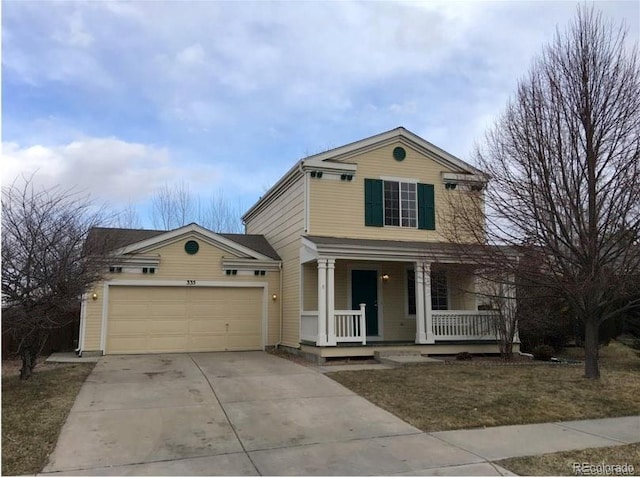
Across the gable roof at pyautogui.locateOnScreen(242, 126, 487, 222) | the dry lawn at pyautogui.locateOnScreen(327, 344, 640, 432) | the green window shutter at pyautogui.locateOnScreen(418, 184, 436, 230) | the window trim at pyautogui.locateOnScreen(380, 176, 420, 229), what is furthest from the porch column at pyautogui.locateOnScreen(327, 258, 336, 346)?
the green window shutter at pyautogui.locateOnScreen(418, 184, 436, 230)

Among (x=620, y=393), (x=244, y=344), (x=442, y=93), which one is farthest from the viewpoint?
(x=244, y=344)

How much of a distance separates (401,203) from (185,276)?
701 cm

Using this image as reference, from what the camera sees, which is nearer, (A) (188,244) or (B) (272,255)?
(A) (188,244)

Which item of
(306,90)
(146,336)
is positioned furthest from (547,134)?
(146,336)

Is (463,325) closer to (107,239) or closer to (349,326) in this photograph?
(349,326)

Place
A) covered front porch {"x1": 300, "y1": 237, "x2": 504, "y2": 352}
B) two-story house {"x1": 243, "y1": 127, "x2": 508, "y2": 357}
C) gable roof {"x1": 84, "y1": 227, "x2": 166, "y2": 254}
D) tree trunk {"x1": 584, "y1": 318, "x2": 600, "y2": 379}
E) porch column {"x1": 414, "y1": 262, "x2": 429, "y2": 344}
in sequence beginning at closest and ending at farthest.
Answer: tree trunk {"x1": 584, "y1": 318, "x2": 600, "y2": 379} < gable roof {"x1": 84, "y1": 227, "x2": 166, "y2": 254} < covered front porch {"x1": 300, "y1": 237, "x2": 504, "y2": 352} < two-story house {"x1": 243, "y1": 127, "x2": 508, "y2": 357} < porch column {"x1": 414, "y1": 262, "x2": 429, "y2": 344}

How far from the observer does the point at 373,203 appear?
15438 millimetres

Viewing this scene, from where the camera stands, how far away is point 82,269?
9.12 metres

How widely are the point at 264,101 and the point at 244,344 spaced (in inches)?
303

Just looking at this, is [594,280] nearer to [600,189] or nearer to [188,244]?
[600,189]

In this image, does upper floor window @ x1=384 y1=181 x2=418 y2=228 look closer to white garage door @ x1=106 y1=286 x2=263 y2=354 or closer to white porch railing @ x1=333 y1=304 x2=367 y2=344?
white porch railing @ x1=333 y1=304 x2=367 y2=344

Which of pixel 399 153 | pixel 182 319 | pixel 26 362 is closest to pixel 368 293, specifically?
pixel 399 153

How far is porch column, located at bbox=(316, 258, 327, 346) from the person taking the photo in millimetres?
13078

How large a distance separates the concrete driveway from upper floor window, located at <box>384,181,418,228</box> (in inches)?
265
